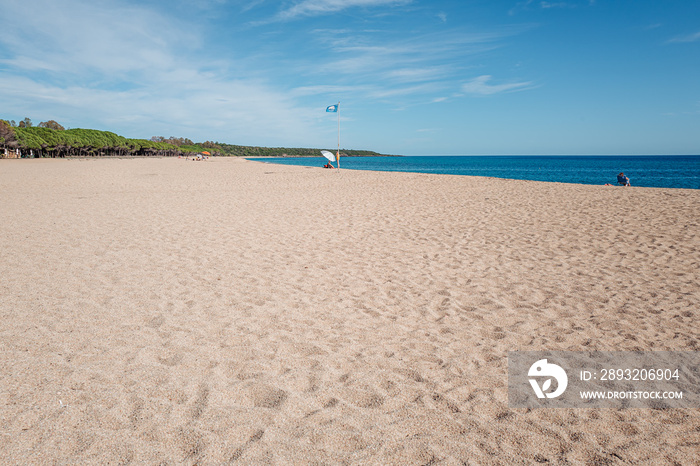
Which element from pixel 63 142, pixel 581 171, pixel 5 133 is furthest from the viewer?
pixel 63 142

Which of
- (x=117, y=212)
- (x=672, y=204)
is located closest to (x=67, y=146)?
(x=117, y=212)

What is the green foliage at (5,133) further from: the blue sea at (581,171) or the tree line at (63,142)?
the blue sea at (581,171)

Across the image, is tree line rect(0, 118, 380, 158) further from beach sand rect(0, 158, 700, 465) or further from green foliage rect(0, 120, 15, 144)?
beach sand rect(0, 158, 700, 465)

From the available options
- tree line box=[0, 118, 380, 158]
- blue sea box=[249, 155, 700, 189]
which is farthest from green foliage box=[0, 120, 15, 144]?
blue sea box=[249, 155, 700, 189]

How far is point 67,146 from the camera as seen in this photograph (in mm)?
79000

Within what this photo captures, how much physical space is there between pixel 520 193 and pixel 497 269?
36.3 ft

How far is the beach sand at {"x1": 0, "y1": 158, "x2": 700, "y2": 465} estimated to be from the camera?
7.73ft

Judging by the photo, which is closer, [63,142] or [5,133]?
[5,133]

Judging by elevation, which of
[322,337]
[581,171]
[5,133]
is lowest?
[322,337]

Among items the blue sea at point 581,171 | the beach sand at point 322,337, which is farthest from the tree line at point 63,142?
the beach sand at point 322,337

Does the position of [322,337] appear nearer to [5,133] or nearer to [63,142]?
[5,133]

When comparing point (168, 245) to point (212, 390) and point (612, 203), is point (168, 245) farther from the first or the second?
point (612, 203)

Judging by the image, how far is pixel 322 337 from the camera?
144 inches

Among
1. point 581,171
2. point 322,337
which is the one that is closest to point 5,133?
point 322,337
